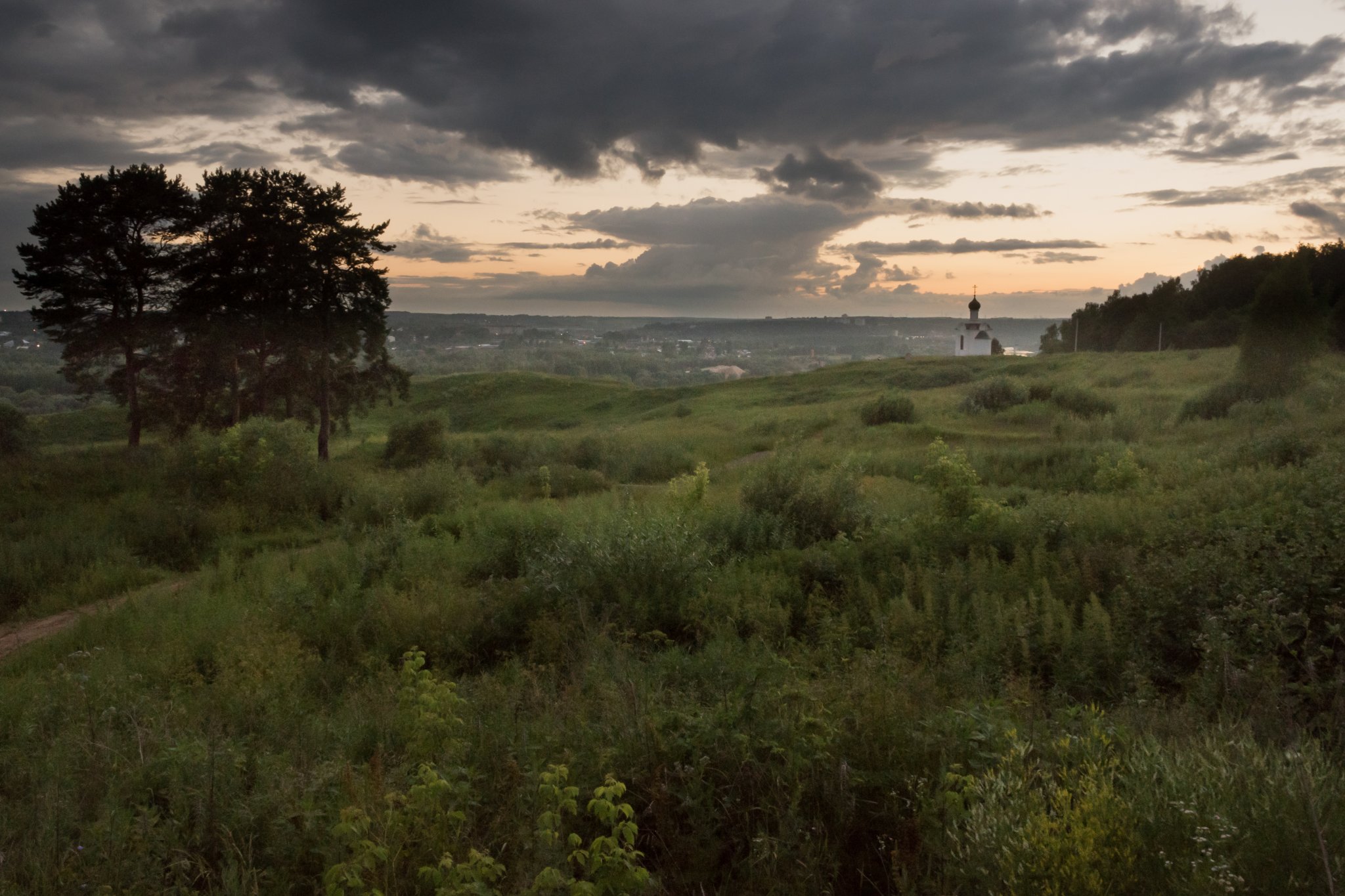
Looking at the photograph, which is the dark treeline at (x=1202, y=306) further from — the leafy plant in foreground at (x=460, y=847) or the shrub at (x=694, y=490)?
the leafy plant in foreground at (x=460, y=847)

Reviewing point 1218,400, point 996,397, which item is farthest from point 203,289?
point 1218,400

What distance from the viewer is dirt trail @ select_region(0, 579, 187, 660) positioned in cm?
933

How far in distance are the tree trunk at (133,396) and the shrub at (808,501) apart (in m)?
22.6

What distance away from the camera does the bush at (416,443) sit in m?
26.5

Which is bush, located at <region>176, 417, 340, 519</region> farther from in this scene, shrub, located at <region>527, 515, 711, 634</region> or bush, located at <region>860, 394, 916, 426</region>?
bush, located at <region>860, 394, 916, 426</region>

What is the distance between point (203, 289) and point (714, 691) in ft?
87.8

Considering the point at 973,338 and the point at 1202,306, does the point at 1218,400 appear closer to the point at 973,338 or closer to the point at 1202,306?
the point at 1202,306

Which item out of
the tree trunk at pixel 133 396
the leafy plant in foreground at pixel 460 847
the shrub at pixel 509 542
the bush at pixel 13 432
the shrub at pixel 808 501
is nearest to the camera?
the leafy plant in foreground at pixel 460 847

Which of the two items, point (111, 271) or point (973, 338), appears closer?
point (111, 271)

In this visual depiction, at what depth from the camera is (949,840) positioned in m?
3.33

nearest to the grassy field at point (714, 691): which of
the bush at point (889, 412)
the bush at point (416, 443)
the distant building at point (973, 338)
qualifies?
the bush at point (416, 443)

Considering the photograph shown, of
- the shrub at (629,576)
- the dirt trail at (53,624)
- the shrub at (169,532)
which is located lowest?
the dirt trail at (53,624)

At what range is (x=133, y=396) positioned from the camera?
2514cm

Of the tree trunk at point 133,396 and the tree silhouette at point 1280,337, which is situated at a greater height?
the tree silhouette at point 1280,337
